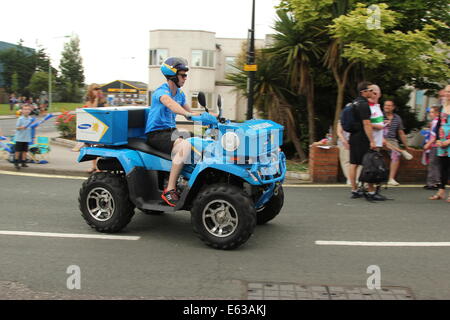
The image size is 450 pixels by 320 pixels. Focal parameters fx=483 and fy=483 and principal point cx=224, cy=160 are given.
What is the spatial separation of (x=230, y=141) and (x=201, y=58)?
1542 inches

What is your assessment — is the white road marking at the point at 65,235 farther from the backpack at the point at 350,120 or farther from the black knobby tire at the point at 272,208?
the backpack at the point at 350,120

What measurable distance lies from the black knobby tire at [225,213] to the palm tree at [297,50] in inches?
289

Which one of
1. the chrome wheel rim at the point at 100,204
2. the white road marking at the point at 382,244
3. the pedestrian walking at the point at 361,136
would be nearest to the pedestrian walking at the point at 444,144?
the pedestrian walking at the point at 361,136

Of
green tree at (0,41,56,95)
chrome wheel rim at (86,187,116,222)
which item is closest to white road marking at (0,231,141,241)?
chrome wheel rim at (86,187,116,222)

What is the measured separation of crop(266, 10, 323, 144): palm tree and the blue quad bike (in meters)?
6.51

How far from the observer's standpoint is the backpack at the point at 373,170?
8.17m

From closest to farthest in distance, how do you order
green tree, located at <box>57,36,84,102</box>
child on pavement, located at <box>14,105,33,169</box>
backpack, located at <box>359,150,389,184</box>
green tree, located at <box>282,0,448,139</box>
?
backpack, located at <box>359,150,389,184</box> → green tree, located at <box>282,0,448,139</box> → child on pavement, located at <box>14,105,33,169</box> → green tree, located at <box>57,36,84,102</box>

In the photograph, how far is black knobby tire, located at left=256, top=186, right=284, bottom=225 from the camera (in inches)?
262

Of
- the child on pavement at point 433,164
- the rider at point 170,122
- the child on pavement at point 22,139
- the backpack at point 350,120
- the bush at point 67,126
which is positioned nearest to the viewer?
the rider at point 170,122
